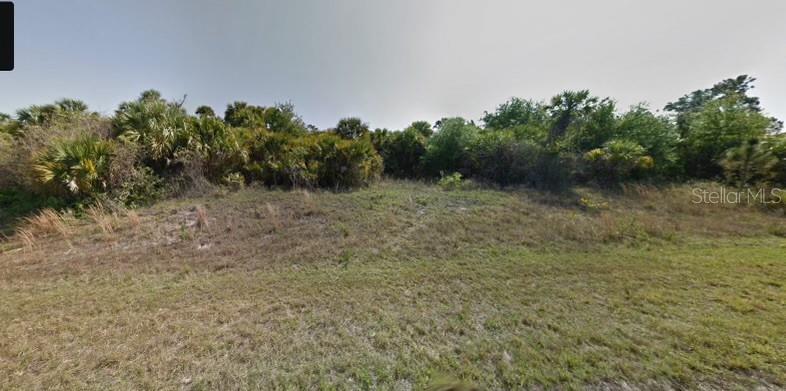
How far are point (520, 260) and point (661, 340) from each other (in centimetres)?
199

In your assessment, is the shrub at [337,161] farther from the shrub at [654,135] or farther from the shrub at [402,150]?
the shrub at [654,135]

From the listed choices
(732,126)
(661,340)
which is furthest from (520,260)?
(732,126)

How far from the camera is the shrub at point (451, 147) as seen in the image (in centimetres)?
1119

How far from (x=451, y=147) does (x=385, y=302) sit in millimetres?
9451

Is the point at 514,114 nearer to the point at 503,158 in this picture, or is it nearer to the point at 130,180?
the point at 503,158

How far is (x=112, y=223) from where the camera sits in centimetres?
540

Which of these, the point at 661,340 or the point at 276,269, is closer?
the point at 661,340

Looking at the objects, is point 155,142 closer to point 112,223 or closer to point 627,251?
point 112,223

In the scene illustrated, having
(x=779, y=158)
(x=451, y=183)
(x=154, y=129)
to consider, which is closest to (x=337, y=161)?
(x=451, y=183)

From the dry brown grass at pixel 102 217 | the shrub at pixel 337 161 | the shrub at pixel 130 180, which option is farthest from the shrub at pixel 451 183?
the dry brown grass at pixel 102 217

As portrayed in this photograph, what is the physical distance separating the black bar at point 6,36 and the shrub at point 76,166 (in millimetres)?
4419

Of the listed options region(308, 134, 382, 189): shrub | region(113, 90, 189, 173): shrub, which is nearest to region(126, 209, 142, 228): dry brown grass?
region(113, 90, 189, 173): shrub

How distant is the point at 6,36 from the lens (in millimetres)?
2848

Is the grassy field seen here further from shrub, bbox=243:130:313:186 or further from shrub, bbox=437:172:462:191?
shrub, bbox=437:172:462:191
